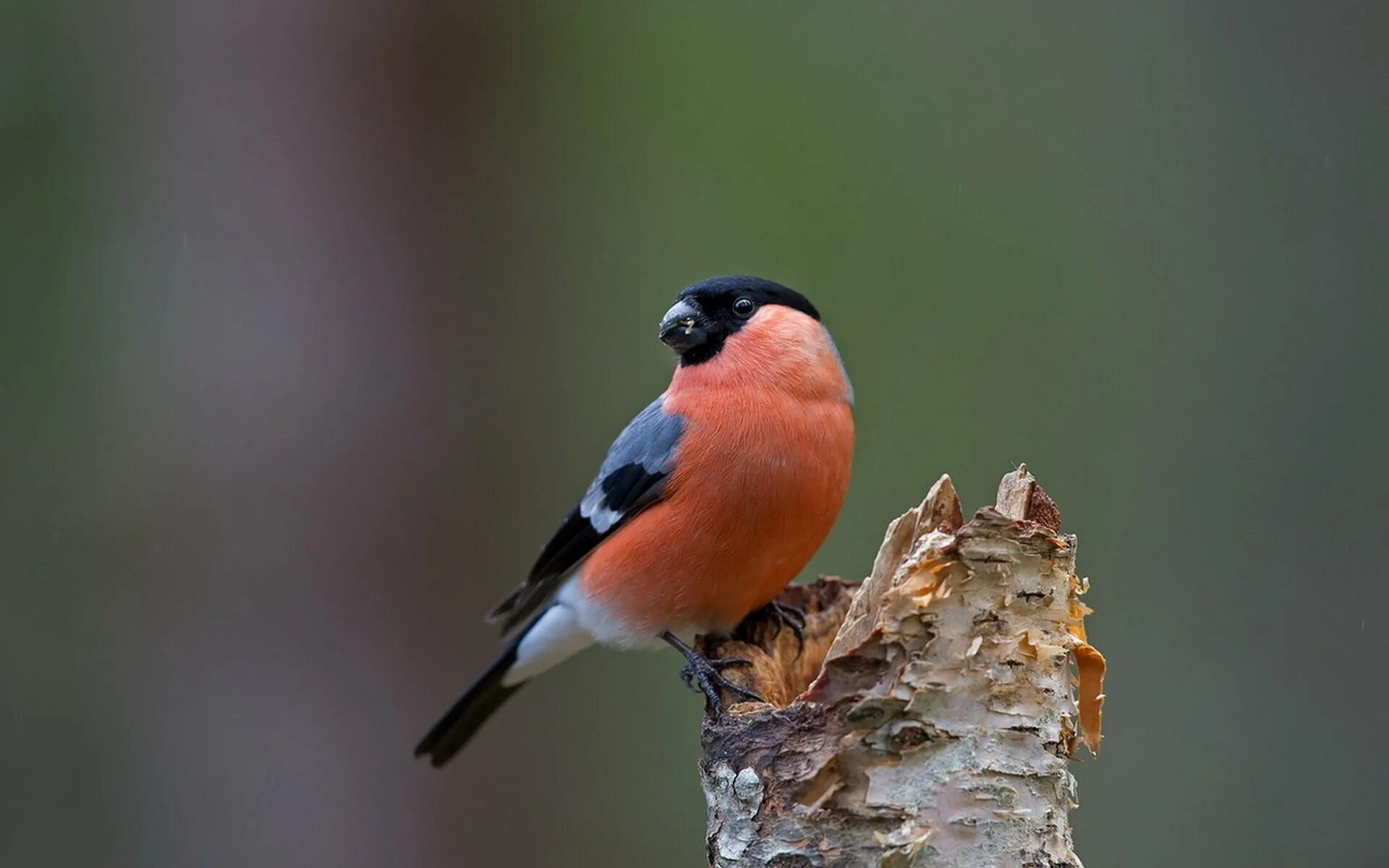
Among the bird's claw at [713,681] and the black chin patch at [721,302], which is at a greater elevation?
the black chin patch at [721,302]

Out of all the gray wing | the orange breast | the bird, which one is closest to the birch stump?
the bird

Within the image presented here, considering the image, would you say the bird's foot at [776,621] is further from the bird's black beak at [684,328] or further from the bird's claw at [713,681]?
the bird's black beak at [684,328]

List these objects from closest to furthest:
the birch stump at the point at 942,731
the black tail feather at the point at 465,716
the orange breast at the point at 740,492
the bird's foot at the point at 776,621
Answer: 1. the birch stump at the point at 942,731
2. the orange breast at the point at 740,492
3. the bird's foot at the point at 776,621
4. the black tail feather at the point at 465,716

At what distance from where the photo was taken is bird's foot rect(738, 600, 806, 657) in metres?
4.05

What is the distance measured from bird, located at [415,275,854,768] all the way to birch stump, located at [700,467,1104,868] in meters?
0.80

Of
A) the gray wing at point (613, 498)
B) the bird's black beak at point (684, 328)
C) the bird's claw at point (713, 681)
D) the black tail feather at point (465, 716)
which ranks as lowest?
A: the black tail feather at point (465, 716)

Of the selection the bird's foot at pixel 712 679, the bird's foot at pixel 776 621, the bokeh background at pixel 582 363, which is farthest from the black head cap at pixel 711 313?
the bokeh background at pixel 582 363

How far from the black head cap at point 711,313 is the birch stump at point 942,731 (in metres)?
1.62

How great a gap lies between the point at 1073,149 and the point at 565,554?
175 inches

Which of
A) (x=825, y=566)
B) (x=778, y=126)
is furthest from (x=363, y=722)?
(x=778, y=126)

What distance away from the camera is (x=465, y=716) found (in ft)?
15.4

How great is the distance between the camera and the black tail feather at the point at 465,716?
4.63 metres

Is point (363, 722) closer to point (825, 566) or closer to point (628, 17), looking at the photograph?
point (825, 566)

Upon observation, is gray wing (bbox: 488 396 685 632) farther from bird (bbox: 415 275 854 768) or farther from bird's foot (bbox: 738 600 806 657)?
bird's foot (bbox: 738 600 806 657)
